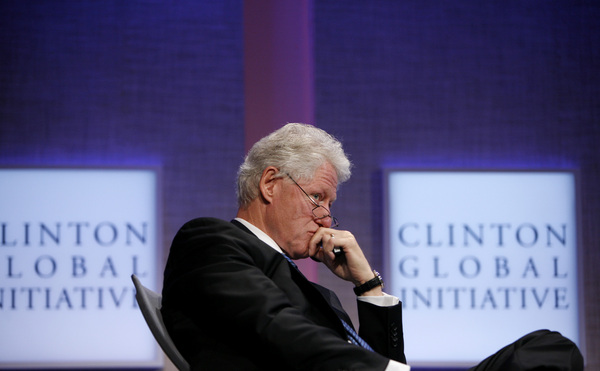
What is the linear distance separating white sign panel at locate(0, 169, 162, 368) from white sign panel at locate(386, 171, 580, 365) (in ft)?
4.18

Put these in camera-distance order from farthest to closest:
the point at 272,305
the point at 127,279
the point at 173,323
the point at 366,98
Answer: the point at 366,98 < the point at 127,279 < the point at 173,323 < the point at 272,305

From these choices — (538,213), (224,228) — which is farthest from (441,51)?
(224,228)

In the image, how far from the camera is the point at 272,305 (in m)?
1.61

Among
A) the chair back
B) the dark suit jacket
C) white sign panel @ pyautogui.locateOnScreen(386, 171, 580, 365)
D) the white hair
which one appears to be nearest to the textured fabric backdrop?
white sign panel @ pyautogui.locateOnScreen(386, 171, 580, 365)

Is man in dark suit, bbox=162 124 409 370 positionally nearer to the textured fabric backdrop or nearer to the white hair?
the white hair

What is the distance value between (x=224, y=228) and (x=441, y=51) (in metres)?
2.37

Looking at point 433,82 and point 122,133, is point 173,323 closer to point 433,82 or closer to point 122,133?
point 122,133

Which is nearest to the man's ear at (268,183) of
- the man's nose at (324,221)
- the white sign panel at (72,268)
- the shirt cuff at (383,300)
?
the man's nose at (324,221)

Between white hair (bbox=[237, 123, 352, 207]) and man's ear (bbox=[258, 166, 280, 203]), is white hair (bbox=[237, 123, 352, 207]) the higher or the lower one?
the higher one

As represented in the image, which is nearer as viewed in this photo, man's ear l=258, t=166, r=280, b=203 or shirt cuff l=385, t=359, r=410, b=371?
shirt cuff l=385, t=359, r=410, b=371

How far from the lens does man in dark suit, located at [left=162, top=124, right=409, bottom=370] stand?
1585 mm

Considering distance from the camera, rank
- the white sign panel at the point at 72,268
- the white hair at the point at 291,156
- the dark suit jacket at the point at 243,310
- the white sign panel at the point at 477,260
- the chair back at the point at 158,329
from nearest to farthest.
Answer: the dark suit jacket at the point at 243,310 → the chair back at the point at 158,329 → the white hair at the point at 291,156 → the white sign panel at the point at 72,268 → the white sign panel at the point at 477,260

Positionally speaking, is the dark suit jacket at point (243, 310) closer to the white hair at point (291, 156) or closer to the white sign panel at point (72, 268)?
the white hair at point (291, 156)

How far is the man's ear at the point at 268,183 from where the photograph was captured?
81.4 inches
